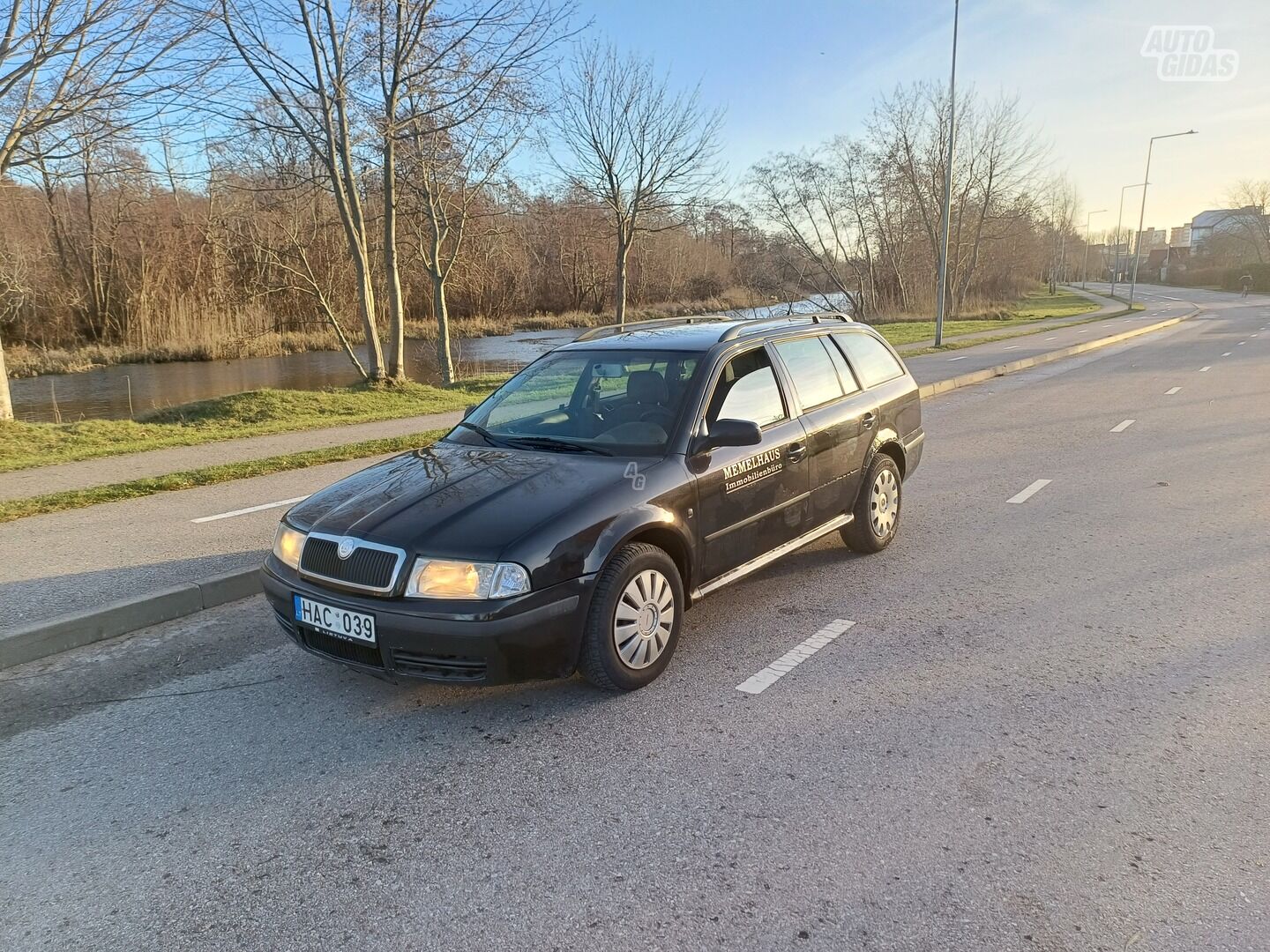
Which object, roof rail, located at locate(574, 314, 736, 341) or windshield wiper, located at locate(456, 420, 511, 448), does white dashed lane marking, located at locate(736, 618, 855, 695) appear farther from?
roof rail, located at locate(574, 314, 736, 341)

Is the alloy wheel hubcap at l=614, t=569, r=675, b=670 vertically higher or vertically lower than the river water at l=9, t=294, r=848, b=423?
higher

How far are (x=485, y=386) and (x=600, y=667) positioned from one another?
15.8m

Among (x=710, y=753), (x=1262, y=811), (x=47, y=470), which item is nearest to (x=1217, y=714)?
(x=1262, y=811)

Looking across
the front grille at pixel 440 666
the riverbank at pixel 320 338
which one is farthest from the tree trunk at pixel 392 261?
the front grille at pixel 440 666

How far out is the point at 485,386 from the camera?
18.9 m

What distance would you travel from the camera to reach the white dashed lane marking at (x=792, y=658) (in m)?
3.94

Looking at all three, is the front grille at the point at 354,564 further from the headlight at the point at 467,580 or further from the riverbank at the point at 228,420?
the riverbank at the point at 228,420

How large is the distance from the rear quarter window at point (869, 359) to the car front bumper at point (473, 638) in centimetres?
318

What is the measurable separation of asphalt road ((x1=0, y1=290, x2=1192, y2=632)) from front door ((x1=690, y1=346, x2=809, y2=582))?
3446 mm

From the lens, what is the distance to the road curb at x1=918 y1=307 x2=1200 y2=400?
1611 centimetres

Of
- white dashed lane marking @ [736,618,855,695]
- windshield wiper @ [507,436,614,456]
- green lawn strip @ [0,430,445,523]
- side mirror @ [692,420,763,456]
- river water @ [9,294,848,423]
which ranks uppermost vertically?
side mirror @ [692,420,763,456]

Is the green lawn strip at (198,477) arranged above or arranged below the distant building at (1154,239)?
below

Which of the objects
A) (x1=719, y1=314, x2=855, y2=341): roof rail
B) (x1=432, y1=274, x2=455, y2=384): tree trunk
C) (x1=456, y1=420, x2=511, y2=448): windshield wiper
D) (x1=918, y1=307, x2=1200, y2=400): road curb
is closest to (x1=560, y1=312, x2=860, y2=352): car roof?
(x1=719, y1=314, x2=855, y2=341): roof rail

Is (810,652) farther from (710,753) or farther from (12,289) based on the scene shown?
(12,289)
